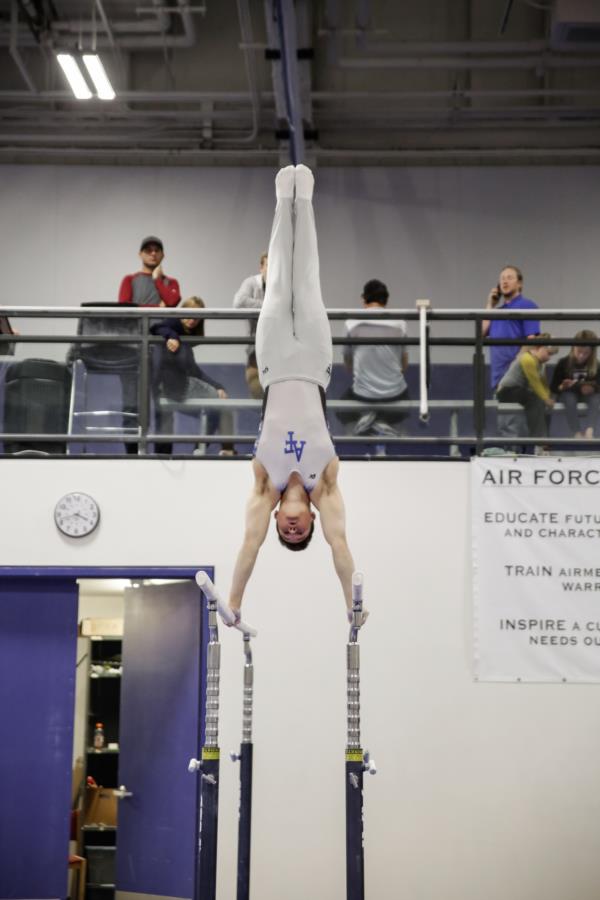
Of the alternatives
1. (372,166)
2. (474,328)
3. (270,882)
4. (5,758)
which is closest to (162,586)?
(5,758)

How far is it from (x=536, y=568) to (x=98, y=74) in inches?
226

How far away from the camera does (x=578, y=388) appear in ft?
24.5

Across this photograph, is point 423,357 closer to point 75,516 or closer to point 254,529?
point 254,529

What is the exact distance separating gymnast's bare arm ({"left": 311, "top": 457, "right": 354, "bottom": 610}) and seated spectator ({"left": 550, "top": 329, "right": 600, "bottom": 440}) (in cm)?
266

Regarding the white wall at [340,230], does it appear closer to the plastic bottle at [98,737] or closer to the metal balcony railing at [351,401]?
the metal balcony railing at [351,401]

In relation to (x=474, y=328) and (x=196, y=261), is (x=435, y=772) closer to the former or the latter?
(x=474, y=328)

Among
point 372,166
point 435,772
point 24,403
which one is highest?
point 372,166

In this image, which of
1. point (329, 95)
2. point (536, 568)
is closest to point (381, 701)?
Answer: point (536, 568)

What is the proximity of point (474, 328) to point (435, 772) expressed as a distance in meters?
3.13

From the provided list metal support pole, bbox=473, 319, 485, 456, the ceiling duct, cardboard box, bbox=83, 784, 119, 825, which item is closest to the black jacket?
metal support pole, bbox=473, 319, 485, 456

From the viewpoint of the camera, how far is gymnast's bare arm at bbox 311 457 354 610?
5211 mm

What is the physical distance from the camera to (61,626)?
771 cm

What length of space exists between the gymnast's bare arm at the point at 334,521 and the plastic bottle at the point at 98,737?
6343mm

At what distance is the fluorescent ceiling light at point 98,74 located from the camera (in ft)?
30.2
